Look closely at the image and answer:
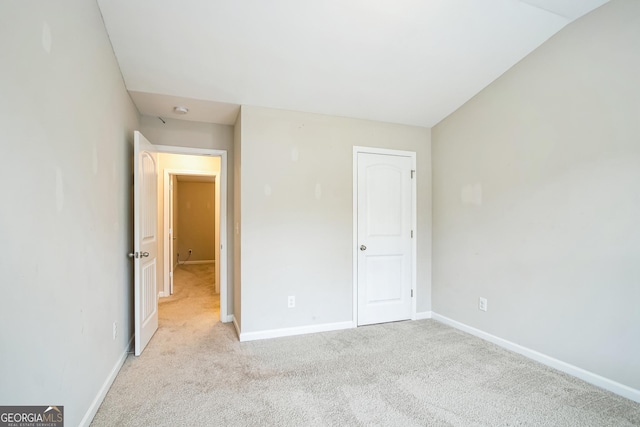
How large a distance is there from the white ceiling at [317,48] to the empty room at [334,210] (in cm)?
2

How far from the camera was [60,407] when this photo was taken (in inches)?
55.5

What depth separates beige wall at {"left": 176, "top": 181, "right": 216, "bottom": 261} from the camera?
810 centimetres

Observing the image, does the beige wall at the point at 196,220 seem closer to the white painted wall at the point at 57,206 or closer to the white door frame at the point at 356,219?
the white door frame at the point at 356,219

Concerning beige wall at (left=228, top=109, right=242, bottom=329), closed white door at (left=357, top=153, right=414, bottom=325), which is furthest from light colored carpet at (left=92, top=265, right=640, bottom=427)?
closed white door at (left=357, top=153, right=414, bottom=325)

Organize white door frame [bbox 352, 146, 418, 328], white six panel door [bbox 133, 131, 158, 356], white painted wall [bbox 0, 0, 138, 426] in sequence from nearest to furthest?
white painted wall [bbox 0, 0, 138, 426], white six panel door [bbox 133, 131, 158, 356], white door frame [bbox 352, 146, 418, 328]

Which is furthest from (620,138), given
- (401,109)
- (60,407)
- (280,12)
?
(60,407)

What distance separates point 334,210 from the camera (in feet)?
10.8

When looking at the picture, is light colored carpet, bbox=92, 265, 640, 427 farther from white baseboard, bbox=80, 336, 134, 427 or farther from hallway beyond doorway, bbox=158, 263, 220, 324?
hallway beyond doorway, bbox=158, 263, 220, 324

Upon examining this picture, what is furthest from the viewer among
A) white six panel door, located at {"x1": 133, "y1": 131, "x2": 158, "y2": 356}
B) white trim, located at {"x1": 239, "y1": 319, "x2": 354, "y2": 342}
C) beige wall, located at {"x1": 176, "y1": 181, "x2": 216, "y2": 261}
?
beige wall, located at {"x1": 176, "y1": 181, "x2": 216, "y2": 261}

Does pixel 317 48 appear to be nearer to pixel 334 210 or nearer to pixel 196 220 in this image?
Result: pixel 334 210

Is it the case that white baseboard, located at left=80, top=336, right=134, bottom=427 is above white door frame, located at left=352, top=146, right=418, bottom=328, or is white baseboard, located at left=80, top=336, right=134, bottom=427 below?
below

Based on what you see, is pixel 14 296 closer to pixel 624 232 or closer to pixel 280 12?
pixel 280 12

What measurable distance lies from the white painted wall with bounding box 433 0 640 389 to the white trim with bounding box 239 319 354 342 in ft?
4.52

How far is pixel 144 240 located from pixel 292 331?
1.73 meters
